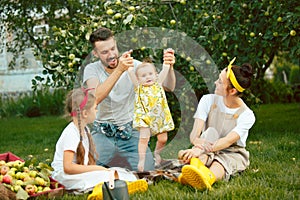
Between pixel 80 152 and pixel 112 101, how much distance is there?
413 mm

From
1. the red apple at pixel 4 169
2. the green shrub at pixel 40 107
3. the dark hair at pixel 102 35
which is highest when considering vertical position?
the dark hair at pixel 102 35

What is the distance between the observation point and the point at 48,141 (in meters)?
5.75

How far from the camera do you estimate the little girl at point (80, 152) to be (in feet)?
9.36

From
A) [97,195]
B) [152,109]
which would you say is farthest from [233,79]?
[97,195]

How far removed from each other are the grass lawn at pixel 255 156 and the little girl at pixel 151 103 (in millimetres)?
191

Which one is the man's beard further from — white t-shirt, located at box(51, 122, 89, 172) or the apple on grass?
the apple on grass

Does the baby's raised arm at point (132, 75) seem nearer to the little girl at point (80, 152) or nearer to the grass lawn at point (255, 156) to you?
the little girl at point (80, 152)

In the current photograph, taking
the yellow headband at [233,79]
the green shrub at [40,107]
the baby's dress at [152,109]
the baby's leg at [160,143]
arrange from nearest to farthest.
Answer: the baby's dress at [152,109]
the baby's leg at [160,143]
the yellow headband at [233,79]
the green shrub at [40,107]

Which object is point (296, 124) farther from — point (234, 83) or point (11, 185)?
point (11, 185)

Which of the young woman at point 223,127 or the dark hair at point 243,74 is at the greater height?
the dark hair at point 243,74

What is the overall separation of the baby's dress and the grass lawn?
0.64 feet

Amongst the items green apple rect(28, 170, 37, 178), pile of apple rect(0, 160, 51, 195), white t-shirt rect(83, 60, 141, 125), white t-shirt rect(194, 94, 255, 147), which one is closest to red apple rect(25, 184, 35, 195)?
pile of apple rect(0, 160, 51, 195)

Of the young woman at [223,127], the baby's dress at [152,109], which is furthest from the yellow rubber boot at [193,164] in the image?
the baby's dress at [152,109]

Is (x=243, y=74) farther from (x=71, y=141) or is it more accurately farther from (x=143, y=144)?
(x=71, y=141)
